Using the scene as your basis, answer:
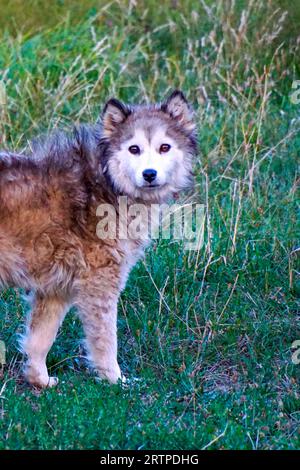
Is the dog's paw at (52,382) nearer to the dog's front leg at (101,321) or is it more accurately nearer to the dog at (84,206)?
the dog at (84,206)

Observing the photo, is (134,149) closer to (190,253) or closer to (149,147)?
(149,147)

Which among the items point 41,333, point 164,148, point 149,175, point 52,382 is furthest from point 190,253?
Answer: point 52,382

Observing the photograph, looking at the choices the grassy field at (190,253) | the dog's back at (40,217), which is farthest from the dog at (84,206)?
the grassy field at (190,253)

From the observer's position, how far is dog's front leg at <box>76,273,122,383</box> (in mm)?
5738

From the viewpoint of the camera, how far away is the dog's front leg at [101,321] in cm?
574

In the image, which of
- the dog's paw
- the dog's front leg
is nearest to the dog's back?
the dog's front leg

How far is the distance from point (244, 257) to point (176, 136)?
1.40 meters

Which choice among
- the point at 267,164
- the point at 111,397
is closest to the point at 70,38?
the point at 267,164


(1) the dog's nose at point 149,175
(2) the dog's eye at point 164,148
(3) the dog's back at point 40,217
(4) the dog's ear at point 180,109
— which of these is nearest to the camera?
(3) the dog's back at point 40,217

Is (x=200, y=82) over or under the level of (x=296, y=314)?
over

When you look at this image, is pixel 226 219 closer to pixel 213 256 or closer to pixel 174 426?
pixel 213 256

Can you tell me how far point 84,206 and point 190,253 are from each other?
1537mm

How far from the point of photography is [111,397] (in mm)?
5414

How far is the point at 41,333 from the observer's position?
597 cm
